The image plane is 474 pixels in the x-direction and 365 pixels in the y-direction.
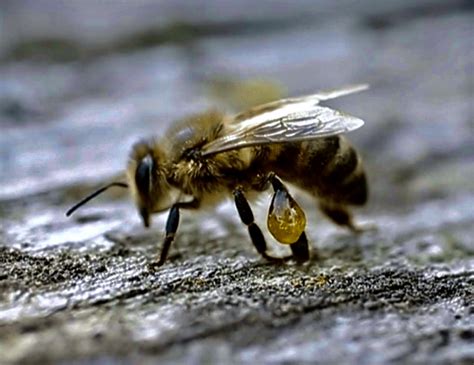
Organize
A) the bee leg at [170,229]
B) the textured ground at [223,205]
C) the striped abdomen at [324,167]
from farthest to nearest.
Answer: the striped abdomen at [324,167]
the bee leg at [170,229]
the textured ground at [223,205]

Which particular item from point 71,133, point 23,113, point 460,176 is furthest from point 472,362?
point 23,113

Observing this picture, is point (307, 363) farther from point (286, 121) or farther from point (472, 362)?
point (286, 121)

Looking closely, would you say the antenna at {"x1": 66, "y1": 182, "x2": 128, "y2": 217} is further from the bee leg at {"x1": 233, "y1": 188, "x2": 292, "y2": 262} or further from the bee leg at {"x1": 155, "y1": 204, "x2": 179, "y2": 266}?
the bee leg at {"x1": 233, "y1": 188, "x2": 292, "y2": 262}

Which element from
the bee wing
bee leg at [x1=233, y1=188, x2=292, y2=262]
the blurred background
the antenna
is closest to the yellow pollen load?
bee leg at [x1=233, y1=188, x2=292, y2=262]

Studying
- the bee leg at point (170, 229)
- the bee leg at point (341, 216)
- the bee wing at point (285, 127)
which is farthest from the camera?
the bee leg at point (341, 216)

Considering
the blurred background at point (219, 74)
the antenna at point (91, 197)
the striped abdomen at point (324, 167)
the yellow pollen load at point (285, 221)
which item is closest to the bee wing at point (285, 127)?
the striped abdomen at point (324, 167)

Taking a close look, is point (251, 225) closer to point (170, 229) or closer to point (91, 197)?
point (170, 229)

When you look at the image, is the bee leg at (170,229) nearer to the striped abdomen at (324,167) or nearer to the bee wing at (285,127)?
the bee wing at (285,127)

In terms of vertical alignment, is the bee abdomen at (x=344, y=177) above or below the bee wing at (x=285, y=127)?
below

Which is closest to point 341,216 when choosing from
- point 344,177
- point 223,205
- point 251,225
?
point 344,177
